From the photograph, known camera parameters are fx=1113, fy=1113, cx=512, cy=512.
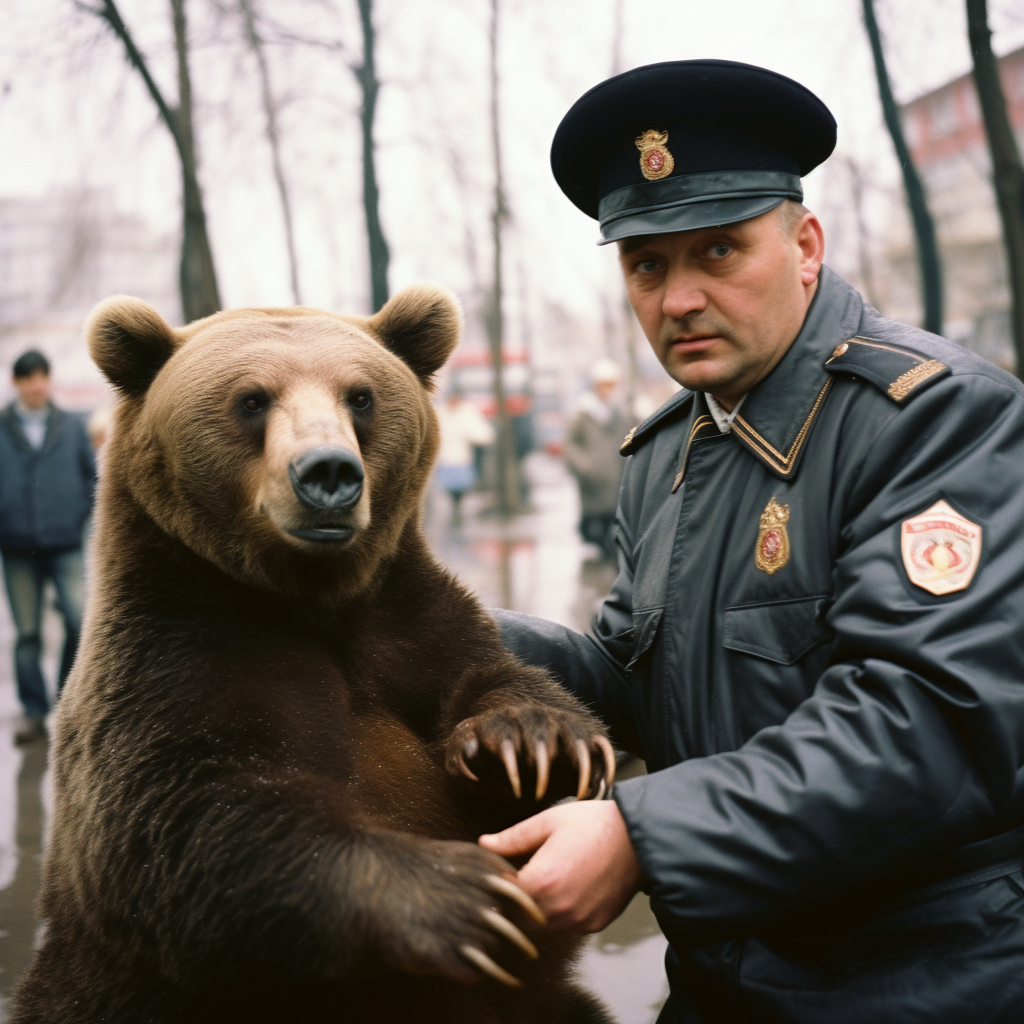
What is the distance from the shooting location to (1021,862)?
193 centimetres

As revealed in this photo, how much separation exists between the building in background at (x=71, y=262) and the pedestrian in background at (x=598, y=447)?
13.6 ft

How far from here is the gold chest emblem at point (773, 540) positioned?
2.05 meters

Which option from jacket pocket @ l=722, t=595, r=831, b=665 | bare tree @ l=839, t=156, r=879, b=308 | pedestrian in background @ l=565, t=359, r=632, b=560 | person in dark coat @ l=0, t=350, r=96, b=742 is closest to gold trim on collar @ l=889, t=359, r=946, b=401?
jacket pocket @ l=722, t=595, r=831, b=665

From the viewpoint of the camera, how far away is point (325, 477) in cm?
210

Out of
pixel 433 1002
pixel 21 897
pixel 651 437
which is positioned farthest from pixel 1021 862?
pixel 21 897

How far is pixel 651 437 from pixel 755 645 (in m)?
0.82

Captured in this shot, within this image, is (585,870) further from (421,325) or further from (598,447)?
(598,447)

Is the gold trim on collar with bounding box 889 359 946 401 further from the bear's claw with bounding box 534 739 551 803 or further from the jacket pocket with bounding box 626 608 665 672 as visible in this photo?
the bear's claw with bounding box 534 739 551 803

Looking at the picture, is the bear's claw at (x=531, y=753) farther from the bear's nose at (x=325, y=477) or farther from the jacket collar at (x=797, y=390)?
the jacket collar at (x=797, y=390)

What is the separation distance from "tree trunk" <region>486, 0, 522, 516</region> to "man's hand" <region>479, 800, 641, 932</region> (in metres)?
8.34

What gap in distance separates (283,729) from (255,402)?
2.27 feet

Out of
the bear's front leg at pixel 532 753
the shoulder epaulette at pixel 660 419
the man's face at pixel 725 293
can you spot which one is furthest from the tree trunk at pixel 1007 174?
the bear's front leg at pixel 532 753

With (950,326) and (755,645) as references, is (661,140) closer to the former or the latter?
(755,645)

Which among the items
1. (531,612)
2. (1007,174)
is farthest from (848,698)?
(531,612)
